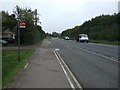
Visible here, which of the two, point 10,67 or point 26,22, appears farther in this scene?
point 26,22

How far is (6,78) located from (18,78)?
1.61 ft

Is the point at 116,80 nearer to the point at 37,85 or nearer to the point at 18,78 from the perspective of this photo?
the point at 37,85

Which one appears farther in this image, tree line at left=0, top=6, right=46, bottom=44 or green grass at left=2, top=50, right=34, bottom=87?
tree line at left=0, top=6, right=46, bottom=44

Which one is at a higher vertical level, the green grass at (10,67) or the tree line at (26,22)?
the tree line at (26,22)

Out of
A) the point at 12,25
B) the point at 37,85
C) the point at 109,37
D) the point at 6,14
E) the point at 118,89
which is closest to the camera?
the point at 118,89

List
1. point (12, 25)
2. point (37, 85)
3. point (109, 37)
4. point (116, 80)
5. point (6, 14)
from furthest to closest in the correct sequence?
point (109, 37)
point (6, 14)
point (12, 25)
point (116, 80)
point (37, 85)

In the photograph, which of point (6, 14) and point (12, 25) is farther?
point (6, 14)

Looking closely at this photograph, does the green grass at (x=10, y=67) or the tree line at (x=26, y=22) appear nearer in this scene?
the green grass at (x=10, y=67)

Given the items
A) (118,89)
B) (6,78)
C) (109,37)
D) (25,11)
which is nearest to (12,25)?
(25,11)

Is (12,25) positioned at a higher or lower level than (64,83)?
higher

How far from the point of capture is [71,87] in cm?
708

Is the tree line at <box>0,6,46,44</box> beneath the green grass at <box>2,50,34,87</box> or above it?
above

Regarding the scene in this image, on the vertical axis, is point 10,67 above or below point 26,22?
below

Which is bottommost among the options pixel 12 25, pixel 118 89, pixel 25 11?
pixel 118 89
